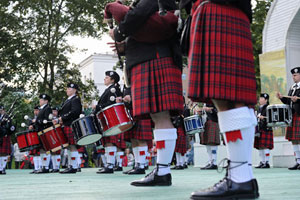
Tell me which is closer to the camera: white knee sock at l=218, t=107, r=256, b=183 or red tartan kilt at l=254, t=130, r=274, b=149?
white knee sock at l=218, t=107, r=256, b=183

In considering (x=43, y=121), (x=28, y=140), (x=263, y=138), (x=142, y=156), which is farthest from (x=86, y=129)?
(x=263, y=138)

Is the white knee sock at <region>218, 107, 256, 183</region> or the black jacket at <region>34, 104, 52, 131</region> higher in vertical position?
the black jacket at <region>34, 104, 52, 131</region>

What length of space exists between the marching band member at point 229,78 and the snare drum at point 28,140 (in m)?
6.10

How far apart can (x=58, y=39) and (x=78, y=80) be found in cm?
165

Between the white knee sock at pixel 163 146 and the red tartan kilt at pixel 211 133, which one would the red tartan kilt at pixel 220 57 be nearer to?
the white knee sock at pixel 163 146

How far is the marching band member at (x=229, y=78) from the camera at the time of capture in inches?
82.0

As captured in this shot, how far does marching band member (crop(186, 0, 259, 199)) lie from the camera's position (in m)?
2.08

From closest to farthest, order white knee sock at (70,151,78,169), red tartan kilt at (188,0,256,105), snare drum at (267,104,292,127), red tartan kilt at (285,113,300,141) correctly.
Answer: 1. red tartan kilt at (188,0,256,105)
2. snare drum at (267,104,292,127)
3. red tartan kilt at (285,113,300,141)
4. white knee sock at (70,151,78,169)

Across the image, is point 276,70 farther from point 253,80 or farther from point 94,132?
point 253,80

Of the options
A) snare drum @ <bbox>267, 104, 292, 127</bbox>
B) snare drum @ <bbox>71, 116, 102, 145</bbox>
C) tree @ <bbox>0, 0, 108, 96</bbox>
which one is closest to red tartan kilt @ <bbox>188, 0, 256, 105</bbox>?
snare drum @ <bbox>71, 116, 102, 145</bbox>

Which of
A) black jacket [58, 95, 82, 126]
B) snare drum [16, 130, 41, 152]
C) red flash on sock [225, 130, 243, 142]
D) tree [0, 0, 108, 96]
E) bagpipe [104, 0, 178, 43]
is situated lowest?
red flash on sock [225, 130, 243, 142]

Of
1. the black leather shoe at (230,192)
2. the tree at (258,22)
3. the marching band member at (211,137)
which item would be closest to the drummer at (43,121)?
the marching band member at (211,137)

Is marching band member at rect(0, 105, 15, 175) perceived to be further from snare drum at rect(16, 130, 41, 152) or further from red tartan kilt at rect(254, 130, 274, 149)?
red tartan kilt at rect(254, 130, 274, 149)

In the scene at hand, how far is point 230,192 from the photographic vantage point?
6.66 ft
